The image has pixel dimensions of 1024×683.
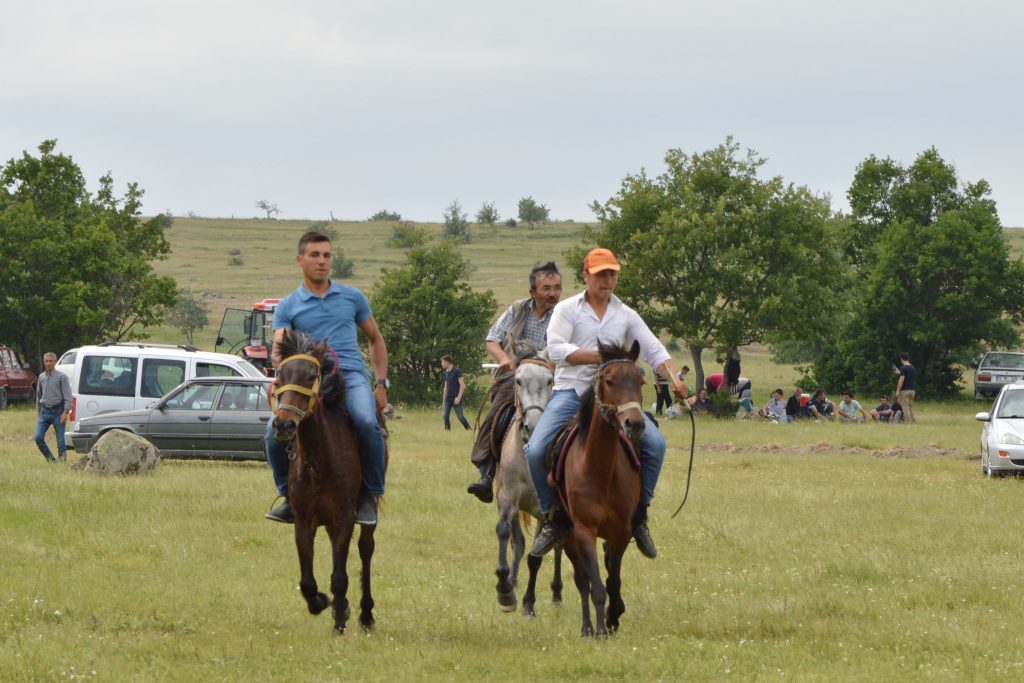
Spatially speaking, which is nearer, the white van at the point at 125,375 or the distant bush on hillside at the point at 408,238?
the white van at the point at 125,375

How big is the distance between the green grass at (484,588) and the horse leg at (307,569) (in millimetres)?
238

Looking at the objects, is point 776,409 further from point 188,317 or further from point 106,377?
point 188,317

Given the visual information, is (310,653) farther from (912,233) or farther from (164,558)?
(912,233)

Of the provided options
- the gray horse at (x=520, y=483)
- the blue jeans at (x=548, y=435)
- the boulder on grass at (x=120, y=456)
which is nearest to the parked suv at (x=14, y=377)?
the boulder on grass at (x=120, y=456)

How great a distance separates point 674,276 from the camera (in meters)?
45.9

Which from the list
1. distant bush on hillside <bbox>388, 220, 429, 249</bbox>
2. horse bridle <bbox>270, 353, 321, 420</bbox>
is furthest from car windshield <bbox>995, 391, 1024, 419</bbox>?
distant bush on hillside <bbox>388, 220, 429, 249</bbox>

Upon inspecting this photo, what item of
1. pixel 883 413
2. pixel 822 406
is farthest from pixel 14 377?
pixel 883 413

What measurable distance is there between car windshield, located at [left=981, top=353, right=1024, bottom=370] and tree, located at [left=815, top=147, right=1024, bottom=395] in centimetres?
52

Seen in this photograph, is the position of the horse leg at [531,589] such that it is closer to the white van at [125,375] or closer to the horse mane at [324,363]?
the horse mane at [324,363]

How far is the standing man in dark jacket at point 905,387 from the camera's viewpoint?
122 feet

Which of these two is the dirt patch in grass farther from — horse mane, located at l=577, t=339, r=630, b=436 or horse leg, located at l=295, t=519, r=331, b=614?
horse leg, located at l=295, t=519, r=331, b=614

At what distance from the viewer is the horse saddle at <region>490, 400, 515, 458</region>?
1155cm

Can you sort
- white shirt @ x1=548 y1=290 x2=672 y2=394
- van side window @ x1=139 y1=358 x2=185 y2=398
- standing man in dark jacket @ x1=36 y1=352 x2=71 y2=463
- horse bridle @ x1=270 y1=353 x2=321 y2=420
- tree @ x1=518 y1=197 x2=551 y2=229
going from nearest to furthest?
horse bridle @ x1=270 y1=353 x2=321 y2=420, white shirt @ x1=548 y1=290 x2=672 y2=394, standing man in dark jacket @ x1=36 y1=352 x2=71 y2=463, van side window @ x1=139 y1=358 x2=185 y2=398, tree @ x1=518 y1=197 x2=551 y2=229

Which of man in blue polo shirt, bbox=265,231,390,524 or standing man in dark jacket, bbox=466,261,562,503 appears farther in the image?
standing man in dark jacket, bbox=466,261,562,503
